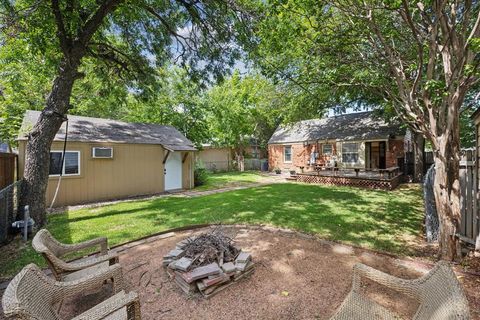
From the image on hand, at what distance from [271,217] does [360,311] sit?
14.4 feet

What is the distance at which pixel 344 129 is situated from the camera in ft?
56.6

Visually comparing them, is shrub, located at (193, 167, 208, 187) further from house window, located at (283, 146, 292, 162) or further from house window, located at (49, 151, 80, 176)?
house window, located at (283, 146, 292, 162)

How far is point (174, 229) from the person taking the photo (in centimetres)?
561

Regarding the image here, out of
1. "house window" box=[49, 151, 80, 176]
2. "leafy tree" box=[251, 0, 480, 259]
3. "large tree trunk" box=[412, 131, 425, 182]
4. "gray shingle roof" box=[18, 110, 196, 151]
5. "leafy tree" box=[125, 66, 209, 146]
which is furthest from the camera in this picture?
"leafy tree" box=[125, 66, 209, 146]

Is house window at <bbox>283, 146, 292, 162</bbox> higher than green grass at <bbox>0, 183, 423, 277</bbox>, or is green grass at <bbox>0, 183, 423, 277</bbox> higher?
house window at <bbox>283, 146, 292, 162</bbox>

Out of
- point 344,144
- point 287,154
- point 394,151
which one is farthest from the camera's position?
point 287,154

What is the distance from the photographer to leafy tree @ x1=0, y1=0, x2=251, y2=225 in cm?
611

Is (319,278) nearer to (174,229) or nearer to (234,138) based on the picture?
(174,229)

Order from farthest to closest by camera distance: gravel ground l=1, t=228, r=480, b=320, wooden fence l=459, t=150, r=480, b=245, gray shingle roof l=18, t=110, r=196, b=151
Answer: gray shingle roof l=18, t=110, r=196, b=151 → wooden fence l=459, t=150, r=480, b=245 → gravel ground l=1, t=228, r=480, b=320

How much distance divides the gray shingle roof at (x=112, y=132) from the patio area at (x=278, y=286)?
7.05 metres

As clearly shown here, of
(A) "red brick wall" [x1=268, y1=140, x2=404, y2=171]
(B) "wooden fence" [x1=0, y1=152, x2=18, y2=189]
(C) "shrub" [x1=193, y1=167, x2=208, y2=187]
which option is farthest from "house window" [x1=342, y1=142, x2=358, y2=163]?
(B) "wooden fence" [x1=0, y1=152, x2=18, y2=189]

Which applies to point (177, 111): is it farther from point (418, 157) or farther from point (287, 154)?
point (418, 157)

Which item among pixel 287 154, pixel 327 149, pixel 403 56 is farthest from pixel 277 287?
pixel 287 154

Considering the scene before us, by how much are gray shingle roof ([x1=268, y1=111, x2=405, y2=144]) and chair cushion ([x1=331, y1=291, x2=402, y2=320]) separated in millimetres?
13634
